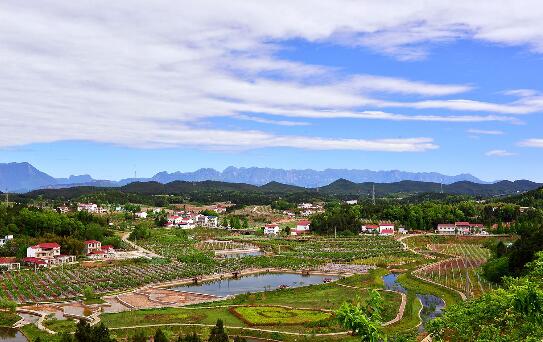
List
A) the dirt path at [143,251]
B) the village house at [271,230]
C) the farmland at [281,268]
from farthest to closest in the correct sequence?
1. the village house at [271,230]
2. the dirt path at [143,251]
3. the farmland at [281,268]

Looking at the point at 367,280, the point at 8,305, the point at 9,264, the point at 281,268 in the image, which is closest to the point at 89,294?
the point at 8,305

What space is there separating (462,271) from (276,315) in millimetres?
22551

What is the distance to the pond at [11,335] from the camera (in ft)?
93.2

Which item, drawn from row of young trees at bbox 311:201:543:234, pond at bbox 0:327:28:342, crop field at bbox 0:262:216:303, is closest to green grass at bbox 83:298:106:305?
crop field at bbox 0:262:216:303

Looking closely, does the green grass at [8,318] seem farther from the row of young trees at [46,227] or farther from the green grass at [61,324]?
the row of young trees at [46,227]


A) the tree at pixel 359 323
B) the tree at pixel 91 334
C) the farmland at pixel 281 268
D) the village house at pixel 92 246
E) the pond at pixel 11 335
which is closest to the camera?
the tree at pixel 359 323

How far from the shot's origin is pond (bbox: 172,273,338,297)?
41.4 meters

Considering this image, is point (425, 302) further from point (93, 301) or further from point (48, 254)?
point (48, 254)

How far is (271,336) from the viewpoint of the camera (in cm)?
2764

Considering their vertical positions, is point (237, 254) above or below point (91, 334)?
below

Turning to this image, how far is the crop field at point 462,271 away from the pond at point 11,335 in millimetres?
28686

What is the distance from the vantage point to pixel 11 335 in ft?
96.4

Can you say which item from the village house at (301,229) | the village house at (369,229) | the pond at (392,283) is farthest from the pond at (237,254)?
the village house at (369,229)

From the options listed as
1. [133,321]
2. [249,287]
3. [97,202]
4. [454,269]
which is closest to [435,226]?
[454,269]
